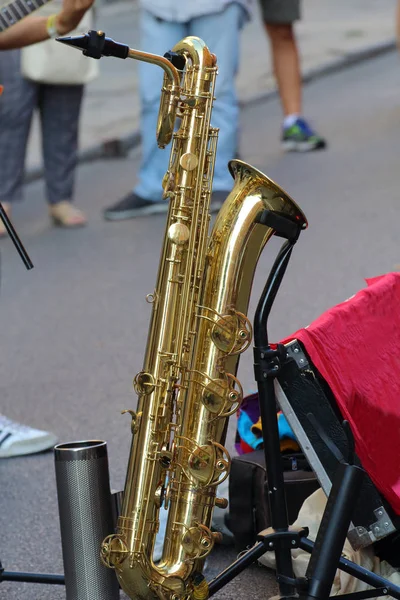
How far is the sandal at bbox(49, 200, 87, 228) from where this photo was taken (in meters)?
7.11

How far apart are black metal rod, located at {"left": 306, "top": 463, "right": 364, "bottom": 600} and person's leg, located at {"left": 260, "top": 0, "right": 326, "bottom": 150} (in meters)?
5.89

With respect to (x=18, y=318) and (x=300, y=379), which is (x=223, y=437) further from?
(x=18, y=318)

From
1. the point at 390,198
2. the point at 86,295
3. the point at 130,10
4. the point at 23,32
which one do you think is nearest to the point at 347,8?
the point at 130,10

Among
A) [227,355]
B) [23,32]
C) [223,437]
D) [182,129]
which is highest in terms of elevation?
[23,32]

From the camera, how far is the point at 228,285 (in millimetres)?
2611

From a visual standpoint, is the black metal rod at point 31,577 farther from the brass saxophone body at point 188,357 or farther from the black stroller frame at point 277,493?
the black stroller frame at point 277,493

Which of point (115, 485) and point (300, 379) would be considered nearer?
point (300, 379)

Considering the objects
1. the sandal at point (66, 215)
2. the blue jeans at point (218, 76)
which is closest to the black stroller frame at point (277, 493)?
the blue jeans at point (218, 76)

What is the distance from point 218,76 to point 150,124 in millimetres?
527

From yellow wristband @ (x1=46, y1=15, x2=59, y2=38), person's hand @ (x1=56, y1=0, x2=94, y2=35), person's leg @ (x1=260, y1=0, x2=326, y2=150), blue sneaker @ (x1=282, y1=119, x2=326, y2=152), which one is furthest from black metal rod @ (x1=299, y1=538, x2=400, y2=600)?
blue sneaker @ (x1=282, y1=119, x2=326, y2=152)

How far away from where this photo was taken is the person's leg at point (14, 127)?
6.50 m

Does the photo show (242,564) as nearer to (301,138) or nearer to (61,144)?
(61,144)

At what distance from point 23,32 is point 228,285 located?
4.90 ft

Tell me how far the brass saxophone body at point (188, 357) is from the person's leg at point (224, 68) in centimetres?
388
